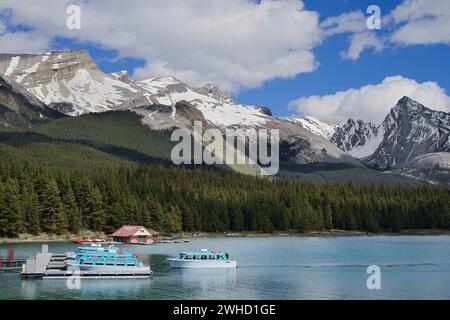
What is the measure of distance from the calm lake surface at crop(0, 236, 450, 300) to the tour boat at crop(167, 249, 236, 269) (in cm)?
228

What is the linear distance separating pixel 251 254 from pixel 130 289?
57.0m

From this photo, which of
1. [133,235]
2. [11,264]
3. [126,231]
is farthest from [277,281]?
[126,231]

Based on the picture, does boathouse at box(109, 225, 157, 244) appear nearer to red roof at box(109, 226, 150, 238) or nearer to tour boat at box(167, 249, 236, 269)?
red roof at box(109, 226, 150, 238)

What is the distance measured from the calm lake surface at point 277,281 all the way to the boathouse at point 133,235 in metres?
36.8

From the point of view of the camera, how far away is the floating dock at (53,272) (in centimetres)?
10162

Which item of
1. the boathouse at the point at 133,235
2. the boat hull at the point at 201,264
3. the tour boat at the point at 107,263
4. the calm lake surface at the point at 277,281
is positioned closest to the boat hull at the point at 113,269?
the tour boat at the point at 107,263

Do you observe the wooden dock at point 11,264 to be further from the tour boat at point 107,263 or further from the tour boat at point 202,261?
the tour boat at point 202,261

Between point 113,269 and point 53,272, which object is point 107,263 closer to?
point 113,269

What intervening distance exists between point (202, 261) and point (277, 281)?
991 inches

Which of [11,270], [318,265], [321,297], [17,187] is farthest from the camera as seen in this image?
[17,187]

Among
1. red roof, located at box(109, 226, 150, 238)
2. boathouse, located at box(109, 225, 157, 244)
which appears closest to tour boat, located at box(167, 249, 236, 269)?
boathouse, located at box(109, 225, 157, 244)
